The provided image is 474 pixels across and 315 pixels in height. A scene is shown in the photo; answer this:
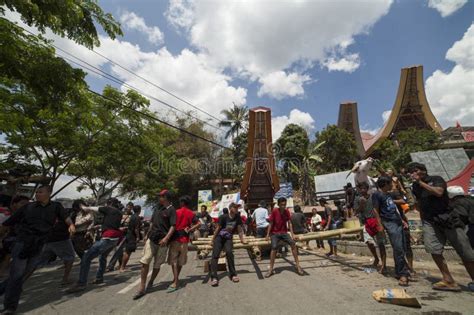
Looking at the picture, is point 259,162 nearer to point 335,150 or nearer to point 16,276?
point 16,276

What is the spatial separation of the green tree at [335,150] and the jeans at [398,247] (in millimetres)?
25101

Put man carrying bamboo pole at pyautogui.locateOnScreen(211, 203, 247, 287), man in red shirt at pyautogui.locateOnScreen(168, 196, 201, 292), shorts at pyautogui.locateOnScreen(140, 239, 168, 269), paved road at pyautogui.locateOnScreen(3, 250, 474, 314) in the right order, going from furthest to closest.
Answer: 1. man carrying bamboo pole at pyautogui.locateOnScreen(211, 203, 247, 287)
2. man in red shirt at pyautogui.locateOnScreen(168, 196, 201, 292)
3. shorts at pyautogui.locateOnScreen(140, 239, 168, 269)
4. paved road at pyautogui.locateOnScreen(3, 250, 474, 314)

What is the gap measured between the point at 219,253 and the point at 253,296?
1.36m

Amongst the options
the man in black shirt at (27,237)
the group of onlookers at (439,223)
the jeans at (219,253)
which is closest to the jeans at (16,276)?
the man in black shirt at (27,237)

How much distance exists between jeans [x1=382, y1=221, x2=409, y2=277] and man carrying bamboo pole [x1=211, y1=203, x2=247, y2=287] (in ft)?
9.77

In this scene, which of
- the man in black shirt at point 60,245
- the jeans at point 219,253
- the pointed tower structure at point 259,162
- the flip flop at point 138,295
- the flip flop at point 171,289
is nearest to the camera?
the flip flop at point 138,295

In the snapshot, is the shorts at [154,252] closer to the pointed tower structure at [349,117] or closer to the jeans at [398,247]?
the jeans at [398,247]

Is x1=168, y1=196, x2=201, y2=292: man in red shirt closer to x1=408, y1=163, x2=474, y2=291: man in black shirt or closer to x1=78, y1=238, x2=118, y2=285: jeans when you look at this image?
x1=78, y1=238, x2=118, y2=285: jeans

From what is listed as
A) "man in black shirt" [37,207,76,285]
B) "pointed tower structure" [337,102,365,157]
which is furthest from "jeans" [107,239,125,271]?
"pointed tower structure" [337,102,365,157]

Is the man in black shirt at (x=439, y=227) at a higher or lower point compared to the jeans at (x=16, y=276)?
higher

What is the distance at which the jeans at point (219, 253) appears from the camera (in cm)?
467

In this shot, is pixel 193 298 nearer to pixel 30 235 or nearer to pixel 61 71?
pixel 30 235

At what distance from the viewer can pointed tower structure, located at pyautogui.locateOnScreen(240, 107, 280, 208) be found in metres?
13.6

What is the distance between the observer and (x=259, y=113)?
44.7ft
